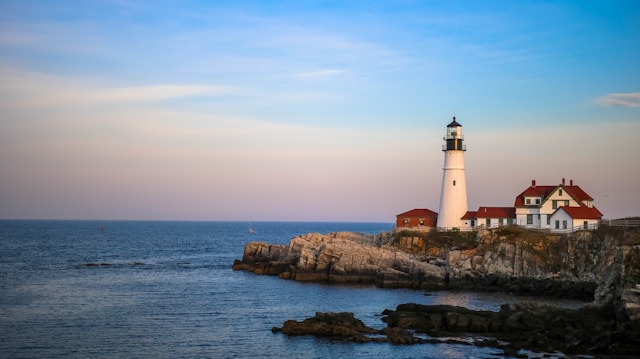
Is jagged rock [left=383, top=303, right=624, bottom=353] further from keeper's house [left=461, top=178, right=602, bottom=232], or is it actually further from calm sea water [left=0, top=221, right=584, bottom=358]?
keeper's house [left=461, top=178, right=602, bottom=232]

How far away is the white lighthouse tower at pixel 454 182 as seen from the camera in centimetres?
6147

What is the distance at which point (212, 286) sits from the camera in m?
50.7

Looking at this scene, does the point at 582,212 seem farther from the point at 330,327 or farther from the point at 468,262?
the point at 330,327

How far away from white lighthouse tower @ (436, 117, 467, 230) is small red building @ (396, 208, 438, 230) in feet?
10.7

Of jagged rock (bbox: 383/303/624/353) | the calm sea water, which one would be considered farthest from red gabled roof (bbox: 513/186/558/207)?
jagged rock (bbox: 383/303/624/353)

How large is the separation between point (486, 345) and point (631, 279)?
8548 millimetres

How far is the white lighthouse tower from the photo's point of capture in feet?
202

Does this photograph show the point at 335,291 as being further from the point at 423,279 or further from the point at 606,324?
the point at 606,324

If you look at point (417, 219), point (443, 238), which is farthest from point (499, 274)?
point (417, 219)

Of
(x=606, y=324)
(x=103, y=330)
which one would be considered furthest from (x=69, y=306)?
(x=606, y=324)

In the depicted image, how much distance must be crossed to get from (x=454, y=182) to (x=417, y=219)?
6.15m

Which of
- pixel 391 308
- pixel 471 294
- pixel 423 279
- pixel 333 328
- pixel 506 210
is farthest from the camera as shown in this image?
pixel 506 210

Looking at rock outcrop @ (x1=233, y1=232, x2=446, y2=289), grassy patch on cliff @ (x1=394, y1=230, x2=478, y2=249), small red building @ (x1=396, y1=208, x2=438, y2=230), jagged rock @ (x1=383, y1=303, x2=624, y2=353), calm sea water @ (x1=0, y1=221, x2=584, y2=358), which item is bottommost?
calm sea water @ (x1=0, y1=221, x2=584, y2=358)

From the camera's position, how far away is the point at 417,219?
65688 mm
